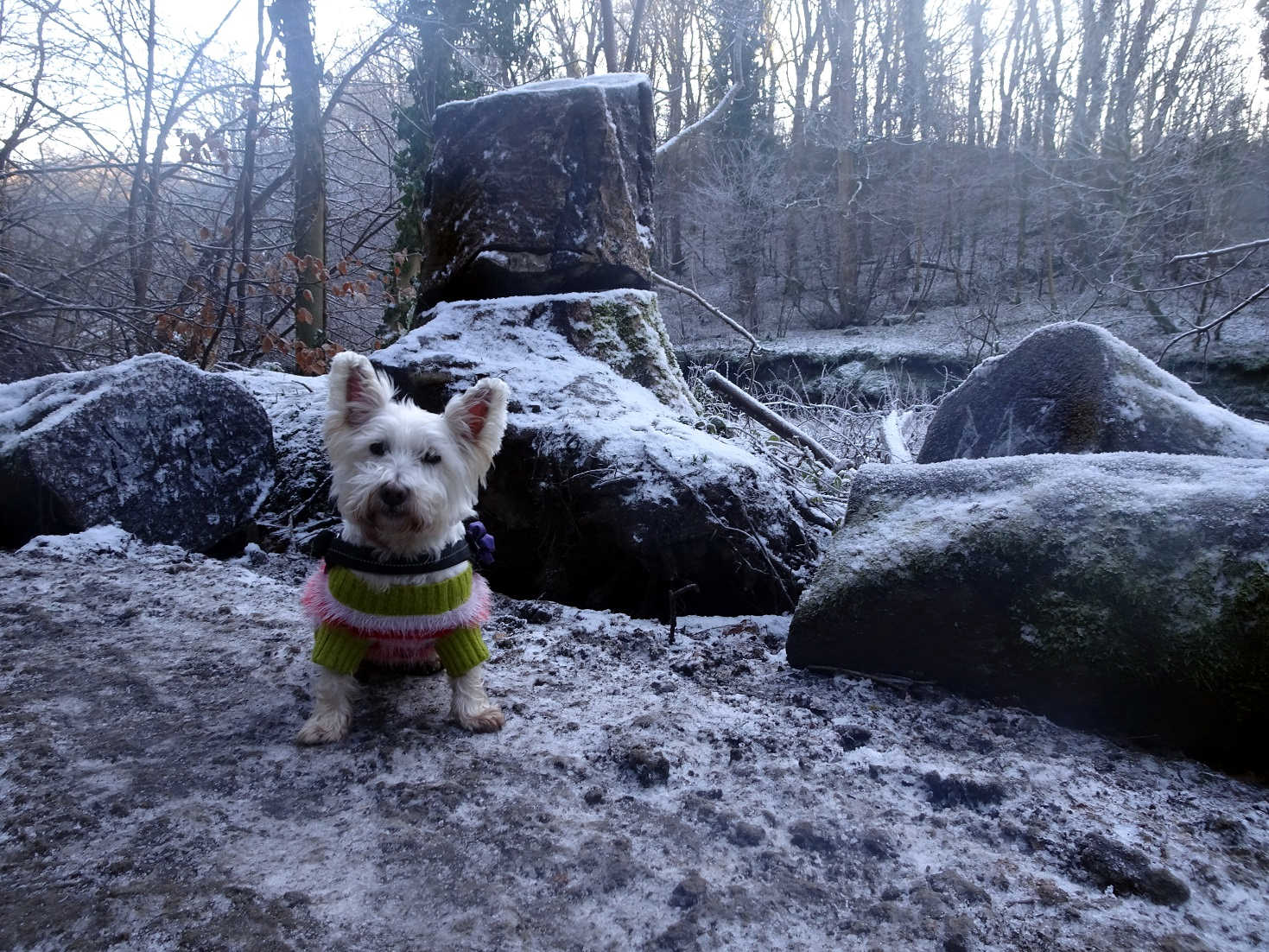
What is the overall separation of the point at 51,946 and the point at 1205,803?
8.81 feet

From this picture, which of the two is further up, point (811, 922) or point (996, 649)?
point (996, 649)

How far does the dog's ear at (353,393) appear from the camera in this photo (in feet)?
8.18

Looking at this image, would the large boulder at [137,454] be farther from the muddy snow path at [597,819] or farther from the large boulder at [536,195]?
the large boulder at [536,195]

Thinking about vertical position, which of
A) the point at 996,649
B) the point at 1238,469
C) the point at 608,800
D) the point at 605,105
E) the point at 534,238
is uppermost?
the point at 605,105

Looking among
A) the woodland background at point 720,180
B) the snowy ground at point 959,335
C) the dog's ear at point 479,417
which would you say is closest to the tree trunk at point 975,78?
the woodland background at point 720,180

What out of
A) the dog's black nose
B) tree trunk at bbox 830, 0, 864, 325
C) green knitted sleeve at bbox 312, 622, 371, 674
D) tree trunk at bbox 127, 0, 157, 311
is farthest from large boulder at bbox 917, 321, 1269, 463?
tree trunk at bbox 830, 0, 864, 325

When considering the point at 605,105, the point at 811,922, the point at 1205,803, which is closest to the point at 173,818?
the point at 811,922

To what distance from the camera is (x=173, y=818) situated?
6.07ft

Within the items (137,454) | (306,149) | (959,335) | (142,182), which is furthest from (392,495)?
(959,335)

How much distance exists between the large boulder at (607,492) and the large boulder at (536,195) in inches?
26.2

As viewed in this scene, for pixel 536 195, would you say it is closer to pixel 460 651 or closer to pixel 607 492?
pixel 607 492

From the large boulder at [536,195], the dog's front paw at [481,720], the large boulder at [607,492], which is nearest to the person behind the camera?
the dog's front paw at [481,720]

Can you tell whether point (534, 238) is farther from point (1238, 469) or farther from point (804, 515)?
point (1238, 469)

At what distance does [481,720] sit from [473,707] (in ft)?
0.20
